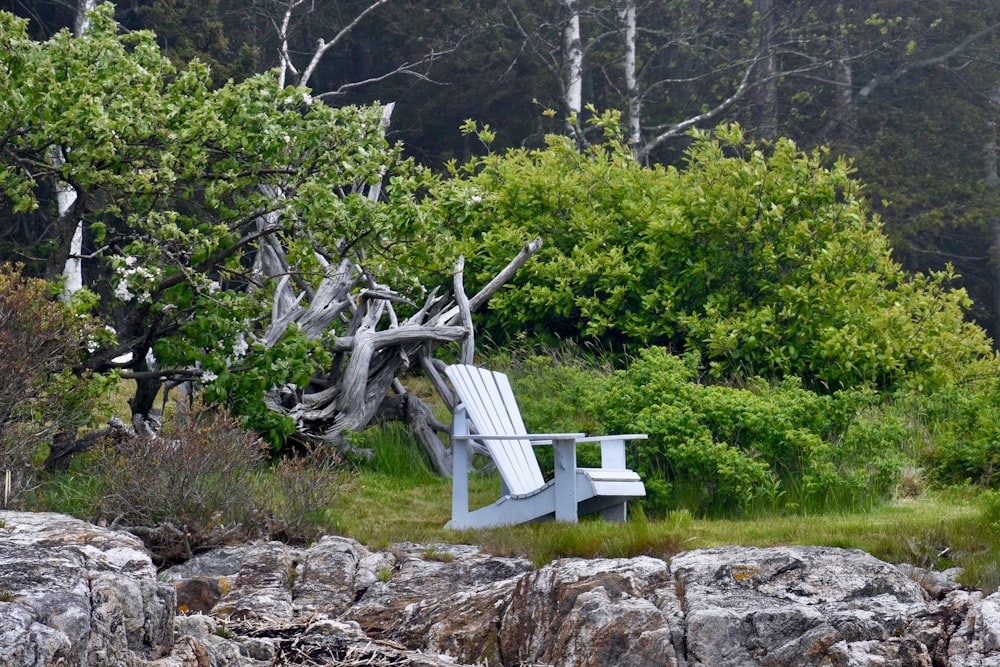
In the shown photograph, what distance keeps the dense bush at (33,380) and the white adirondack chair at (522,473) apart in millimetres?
2227

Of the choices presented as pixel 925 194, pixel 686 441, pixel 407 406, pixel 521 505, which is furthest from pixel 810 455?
pixel 925 194

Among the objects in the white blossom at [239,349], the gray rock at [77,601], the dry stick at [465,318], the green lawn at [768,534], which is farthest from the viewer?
the dry stick at [465,318]

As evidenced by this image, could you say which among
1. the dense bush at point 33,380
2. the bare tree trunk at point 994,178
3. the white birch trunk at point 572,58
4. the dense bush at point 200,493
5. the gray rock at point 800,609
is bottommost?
the gray rock at point 800,609

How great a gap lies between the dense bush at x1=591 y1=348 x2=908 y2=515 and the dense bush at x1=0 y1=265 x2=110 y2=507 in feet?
10.8

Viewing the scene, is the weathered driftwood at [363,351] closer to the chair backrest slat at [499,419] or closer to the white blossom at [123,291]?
the chair backrest slat at [499,419]

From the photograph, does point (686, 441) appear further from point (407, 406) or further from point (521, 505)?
point (407, 406)

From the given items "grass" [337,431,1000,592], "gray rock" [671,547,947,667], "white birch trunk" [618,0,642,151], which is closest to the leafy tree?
"grass" [337,431,1000,592]

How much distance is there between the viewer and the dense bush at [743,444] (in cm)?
672

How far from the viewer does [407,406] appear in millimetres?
9297

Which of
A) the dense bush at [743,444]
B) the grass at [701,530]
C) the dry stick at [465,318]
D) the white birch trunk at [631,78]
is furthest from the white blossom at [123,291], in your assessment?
the white birch trunk at [631,78]

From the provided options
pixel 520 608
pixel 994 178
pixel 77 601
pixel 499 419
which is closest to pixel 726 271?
pixel 499 419

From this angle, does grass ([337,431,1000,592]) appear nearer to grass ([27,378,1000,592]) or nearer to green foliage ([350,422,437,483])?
grass ([27,378,1000,592])

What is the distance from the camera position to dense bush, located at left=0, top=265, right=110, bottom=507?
5.73 metres

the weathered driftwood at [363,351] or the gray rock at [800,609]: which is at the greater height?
the weathered driftwood at [363,351]
